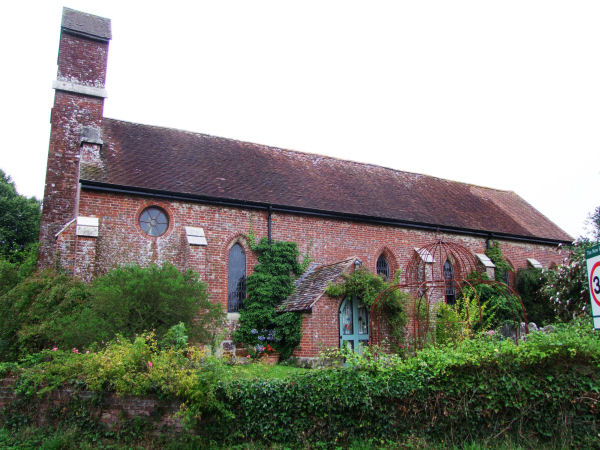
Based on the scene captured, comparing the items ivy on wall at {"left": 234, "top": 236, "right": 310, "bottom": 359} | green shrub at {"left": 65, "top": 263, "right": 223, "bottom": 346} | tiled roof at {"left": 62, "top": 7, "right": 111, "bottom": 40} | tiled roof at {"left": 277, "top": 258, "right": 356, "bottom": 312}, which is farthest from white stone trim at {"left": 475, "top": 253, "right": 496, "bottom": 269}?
tiled roof at {"left": 62, "top": 7, "right": 111, "bottom": 40}

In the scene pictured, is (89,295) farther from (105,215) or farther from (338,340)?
(338,340)

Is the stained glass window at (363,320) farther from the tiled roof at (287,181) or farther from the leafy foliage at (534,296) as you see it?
the leafy foliage at (534,296)

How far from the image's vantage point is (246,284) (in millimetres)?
16188

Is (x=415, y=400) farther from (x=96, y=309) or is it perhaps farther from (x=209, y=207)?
(x=209, y=207)

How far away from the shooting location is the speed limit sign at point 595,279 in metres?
5.82

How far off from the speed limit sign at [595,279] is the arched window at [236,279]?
11.9 meters

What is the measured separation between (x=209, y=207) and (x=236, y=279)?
2.73 m

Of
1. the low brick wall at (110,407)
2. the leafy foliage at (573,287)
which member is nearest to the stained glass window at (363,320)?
the leafy foliage at (573,287)

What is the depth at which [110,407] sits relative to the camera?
749 cm

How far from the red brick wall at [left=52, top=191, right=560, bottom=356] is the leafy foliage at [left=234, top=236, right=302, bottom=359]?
464 mm

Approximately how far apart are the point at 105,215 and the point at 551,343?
12.7 metres

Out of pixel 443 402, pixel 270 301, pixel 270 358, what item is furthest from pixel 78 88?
pixel 443 402

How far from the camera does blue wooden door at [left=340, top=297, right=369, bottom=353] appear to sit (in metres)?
15.3

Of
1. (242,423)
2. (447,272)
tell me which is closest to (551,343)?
(242,423)
